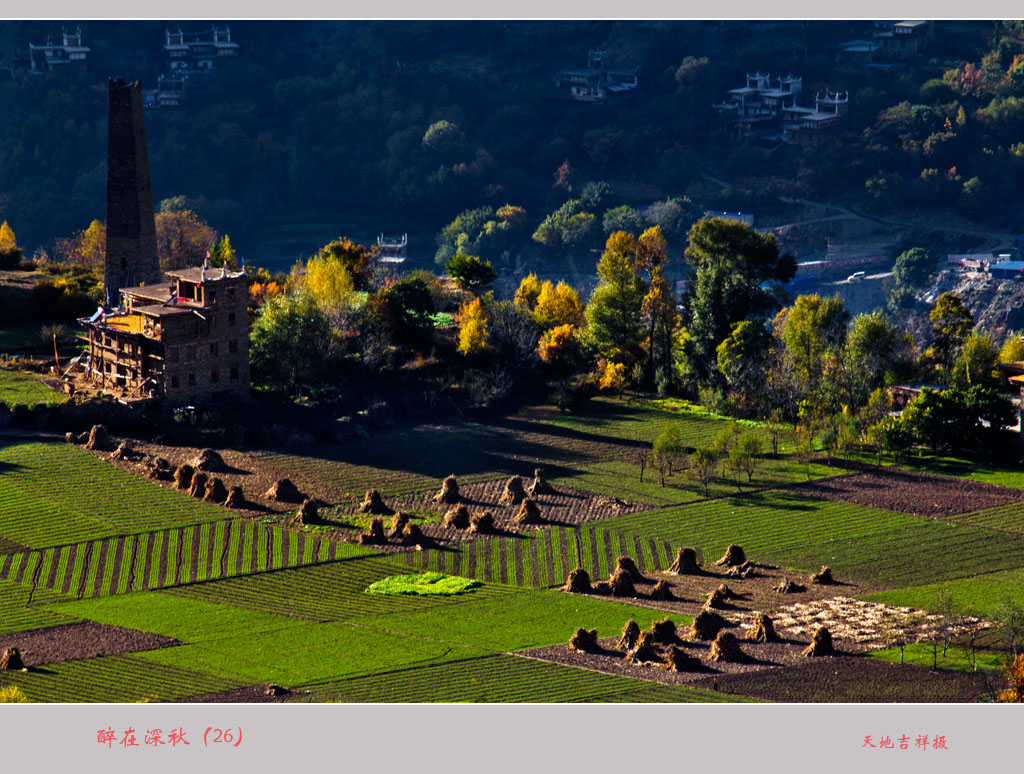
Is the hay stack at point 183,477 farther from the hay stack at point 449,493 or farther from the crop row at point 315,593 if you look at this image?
the crop row at point 315,593

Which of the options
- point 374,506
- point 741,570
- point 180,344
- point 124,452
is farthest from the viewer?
point 180,344

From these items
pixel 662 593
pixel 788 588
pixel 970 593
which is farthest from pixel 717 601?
pixel 970 593

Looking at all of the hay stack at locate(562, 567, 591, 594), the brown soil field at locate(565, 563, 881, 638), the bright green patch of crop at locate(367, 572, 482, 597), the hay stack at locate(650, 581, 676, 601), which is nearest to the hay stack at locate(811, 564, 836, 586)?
the brown soil field at locate(565, 563, 881, 638)

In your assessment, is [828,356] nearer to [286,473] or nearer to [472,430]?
[472,430]

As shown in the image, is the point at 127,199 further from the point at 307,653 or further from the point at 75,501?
the point at 307,653

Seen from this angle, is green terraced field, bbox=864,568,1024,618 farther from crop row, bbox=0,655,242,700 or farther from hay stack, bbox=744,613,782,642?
crop row, bbox=0,655,242,700

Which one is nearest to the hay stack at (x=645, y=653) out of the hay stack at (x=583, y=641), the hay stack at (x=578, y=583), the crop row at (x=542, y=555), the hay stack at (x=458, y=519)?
the hay stack at (x=583, y=641)
